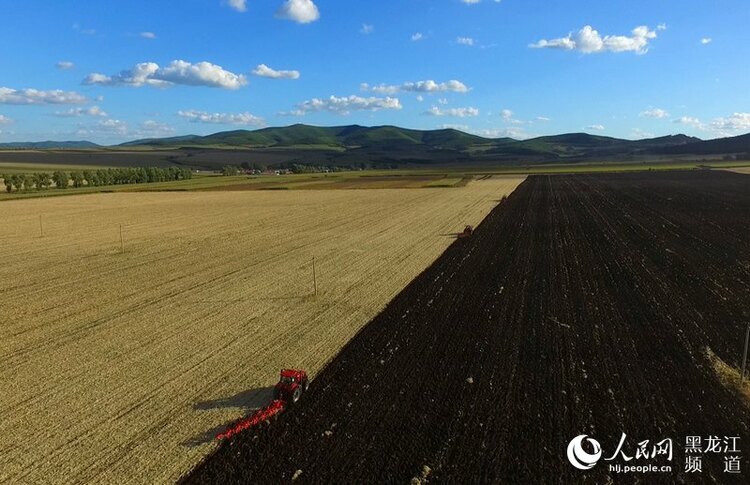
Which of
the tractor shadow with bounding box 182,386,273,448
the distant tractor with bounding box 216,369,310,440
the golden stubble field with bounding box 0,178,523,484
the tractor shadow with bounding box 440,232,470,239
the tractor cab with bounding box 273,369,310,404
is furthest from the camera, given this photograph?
the tractor shadow with bounding box 440,232,470,239

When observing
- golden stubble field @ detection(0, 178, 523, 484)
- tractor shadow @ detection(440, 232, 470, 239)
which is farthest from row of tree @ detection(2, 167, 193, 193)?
tractor shadow @ detection(440, 232, 470, 239)

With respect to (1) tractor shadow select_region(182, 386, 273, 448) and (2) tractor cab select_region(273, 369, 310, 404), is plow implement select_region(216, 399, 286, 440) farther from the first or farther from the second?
(1) tractor shadow select_region(182, 386, 273, 448)

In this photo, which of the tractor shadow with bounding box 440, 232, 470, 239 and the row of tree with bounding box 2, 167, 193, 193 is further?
the row of tree with bounding box 2, 167, 193, 193

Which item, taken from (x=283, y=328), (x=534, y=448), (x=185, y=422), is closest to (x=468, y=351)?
(x=534, y=448)

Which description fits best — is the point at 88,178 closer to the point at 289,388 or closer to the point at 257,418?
the point at 289,388

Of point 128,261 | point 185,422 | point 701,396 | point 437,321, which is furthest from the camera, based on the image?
point 128,261

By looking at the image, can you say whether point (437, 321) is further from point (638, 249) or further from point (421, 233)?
point (421, 233)
